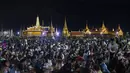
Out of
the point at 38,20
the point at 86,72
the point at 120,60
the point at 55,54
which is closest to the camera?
the point at 86,72

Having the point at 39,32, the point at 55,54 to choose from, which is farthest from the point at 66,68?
the point at 39,32

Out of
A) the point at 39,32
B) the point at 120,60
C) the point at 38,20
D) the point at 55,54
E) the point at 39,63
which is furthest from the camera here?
the point at 38,20

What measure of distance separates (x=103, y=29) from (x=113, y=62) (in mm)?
149179

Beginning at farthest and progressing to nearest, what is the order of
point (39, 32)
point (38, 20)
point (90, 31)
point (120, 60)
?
point (38, 20) → point (90, 31) → point (39, 32) → point (120, 60)

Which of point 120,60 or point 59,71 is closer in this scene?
point 59,71

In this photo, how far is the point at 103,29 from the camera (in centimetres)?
15912

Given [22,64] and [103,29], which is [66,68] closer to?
[22,64]

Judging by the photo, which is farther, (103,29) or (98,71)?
(103,29)

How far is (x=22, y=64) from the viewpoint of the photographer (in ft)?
Result: 36.3

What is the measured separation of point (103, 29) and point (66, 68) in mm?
150414

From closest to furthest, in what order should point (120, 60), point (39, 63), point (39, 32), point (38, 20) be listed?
1. point (120, 60)
2. point (39, 63)
3. point (39, 32)
4. point (38, 20)

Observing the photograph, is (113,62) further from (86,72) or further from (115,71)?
(86,72)

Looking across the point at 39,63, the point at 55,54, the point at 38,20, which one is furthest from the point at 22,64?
the point at 38,20

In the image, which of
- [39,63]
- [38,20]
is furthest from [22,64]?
[38,20]
